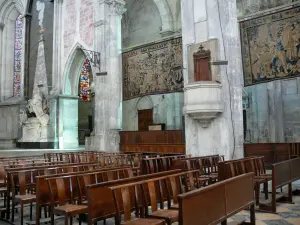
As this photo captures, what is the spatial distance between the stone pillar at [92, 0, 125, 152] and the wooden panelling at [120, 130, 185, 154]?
1.71 feet

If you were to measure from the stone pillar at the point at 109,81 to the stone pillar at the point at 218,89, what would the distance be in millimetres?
5266

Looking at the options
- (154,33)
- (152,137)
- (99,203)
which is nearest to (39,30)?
(154,33)

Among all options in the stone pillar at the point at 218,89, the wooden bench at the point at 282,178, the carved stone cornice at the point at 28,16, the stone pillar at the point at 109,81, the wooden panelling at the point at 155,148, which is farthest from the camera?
the carved stone cornice at the point at 28,16

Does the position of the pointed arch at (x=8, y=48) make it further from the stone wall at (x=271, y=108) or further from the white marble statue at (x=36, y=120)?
the stone wall at (x=271, y=108)

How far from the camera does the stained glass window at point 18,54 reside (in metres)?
19.5

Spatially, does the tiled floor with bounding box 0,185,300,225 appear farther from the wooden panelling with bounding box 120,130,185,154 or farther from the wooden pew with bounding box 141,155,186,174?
the wooden panelling with bounding box 120,130,185,154

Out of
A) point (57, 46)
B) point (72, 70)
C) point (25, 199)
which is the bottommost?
point (25, 199)

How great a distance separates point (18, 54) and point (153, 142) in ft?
42.4

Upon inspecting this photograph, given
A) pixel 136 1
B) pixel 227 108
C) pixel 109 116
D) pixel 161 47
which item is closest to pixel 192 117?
pixel 227 108

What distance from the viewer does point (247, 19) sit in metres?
12.2

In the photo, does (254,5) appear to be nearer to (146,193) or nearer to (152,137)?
(152,137)

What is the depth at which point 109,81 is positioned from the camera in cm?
1300

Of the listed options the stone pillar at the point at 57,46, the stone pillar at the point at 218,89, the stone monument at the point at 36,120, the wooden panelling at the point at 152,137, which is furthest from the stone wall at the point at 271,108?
the stone monument at the point at 36,120

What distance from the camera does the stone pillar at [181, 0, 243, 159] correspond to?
7555 mm
